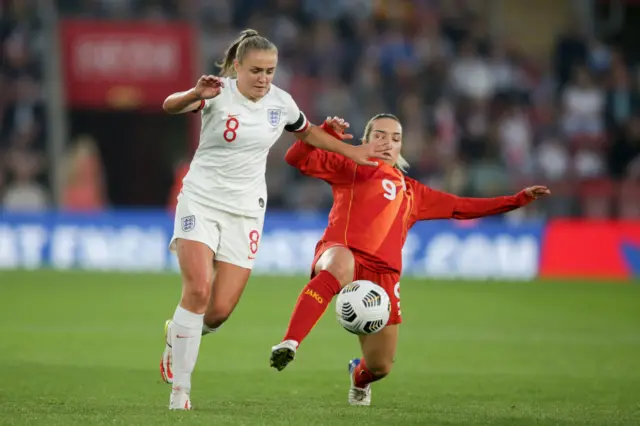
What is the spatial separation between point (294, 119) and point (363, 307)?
4.49 ft

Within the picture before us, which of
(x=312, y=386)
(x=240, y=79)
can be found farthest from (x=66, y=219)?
(x=240, y=79)

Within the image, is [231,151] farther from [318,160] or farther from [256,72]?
[318,160]

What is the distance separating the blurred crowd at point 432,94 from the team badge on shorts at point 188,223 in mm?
11948

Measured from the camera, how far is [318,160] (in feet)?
26.0

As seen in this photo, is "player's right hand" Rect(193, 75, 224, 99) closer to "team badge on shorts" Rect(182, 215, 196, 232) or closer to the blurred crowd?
"team badge on shorts" Rect(182, 215, 196, 232)

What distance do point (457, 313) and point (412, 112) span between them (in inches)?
260

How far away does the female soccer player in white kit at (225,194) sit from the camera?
714cm

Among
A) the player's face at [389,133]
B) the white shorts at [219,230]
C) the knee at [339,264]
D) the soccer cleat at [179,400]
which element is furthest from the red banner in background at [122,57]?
the soccer cleat at [179,400]

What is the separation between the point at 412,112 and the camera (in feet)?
66.5

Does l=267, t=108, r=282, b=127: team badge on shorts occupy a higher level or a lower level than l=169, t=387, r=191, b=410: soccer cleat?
higher

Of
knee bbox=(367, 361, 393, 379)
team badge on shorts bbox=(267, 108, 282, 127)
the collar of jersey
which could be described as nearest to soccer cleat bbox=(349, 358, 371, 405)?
knee bbox=(367, 361, 393, 379)

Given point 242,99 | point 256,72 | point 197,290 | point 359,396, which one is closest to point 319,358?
point 359,396

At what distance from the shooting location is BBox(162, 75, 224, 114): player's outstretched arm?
681 cm

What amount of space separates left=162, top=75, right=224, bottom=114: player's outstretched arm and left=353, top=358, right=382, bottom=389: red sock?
2205 millimetres
